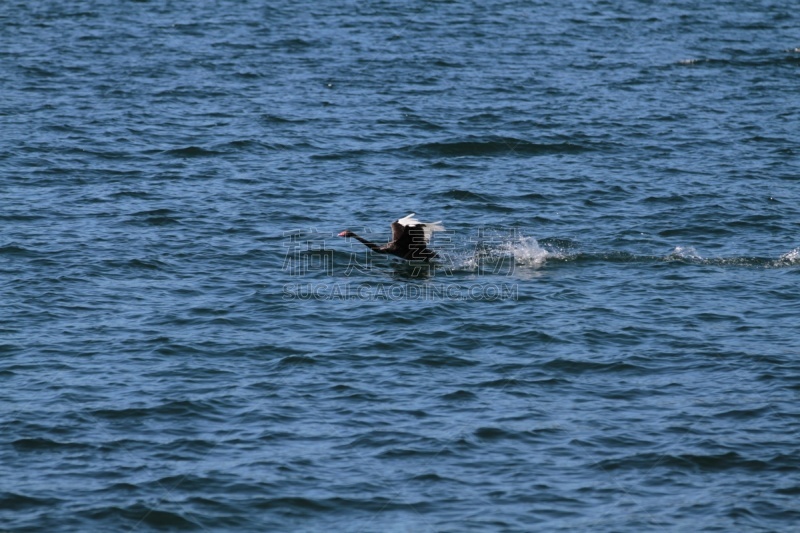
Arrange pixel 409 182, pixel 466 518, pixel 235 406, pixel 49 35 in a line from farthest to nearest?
pixel 49 35 < pixel 409 182 < pixel 235 406 < pixel 466 518

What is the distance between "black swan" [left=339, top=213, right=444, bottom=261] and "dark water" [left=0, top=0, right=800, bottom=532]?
0.32 metres

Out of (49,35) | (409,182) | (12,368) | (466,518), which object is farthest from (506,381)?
(49,35)

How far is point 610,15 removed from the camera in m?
43.4

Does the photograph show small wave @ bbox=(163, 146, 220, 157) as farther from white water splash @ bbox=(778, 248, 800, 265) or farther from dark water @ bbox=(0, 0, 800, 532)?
white water splash @ bbox=(778, 248, 800, 265)

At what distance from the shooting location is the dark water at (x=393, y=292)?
12664 mm

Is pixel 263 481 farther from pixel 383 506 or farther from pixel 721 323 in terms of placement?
pixel 721 323

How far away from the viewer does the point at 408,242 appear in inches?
770

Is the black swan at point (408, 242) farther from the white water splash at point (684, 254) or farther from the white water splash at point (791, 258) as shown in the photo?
the white water splash at point (791, 258)

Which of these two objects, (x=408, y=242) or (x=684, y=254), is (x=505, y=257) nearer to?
(x=408, y=242)

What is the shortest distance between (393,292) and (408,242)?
51.9 inches

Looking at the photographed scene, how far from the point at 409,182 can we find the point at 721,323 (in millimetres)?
8986

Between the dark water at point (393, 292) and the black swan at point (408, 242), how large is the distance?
32 cm

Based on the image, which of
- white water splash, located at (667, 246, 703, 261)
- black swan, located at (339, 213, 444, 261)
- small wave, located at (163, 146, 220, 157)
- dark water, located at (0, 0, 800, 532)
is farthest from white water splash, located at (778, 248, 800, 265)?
small wave, located at (163, 146, 220, 157)

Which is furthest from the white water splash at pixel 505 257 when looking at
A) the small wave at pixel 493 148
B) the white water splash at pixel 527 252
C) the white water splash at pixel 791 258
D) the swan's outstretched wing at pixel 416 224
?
the small wave at pixel 493 148
